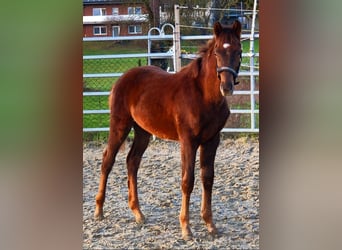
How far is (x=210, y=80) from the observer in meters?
1.49

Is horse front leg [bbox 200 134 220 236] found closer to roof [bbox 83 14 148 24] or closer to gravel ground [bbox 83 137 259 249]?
gravel ground [bbox 83 137 259 249]

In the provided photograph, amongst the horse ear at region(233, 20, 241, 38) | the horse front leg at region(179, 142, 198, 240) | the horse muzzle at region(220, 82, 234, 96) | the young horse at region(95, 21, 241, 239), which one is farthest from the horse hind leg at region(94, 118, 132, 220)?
the horse ear at region(233, 20, 241, 38)

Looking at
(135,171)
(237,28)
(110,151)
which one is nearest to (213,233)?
(135,171)

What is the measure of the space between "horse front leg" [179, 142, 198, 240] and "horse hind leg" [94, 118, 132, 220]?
214 millimetres

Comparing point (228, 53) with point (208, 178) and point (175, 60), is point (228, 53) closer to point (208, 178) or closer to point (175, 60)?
point (175, 60)

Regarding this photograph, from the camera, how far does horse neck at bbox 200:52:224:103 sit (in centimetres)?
148

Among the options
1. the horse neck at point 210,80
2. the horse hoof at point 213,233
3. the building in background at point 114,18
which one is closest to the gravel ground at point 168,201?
the horse hoof at point 213,233

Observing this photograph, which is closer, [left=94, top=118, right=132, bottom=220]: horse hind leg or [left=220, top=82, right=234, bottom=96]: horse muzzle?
[left=220, top=82, right=234, bottom=96]: horse muzzle

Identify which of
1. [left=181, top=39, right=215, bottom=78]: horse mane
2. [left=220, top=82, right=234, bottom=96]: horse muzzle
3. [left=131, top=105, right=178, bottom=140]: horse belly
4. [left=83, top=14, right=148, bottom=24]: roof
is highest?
[left=83, top=14, right=148, bottom=24]: roof

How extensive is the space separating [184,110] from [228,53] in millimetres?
229

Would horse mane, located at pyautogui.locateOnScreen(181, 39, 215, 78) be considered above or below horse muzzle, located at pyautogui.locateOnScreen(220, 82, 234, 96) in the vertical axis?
above
